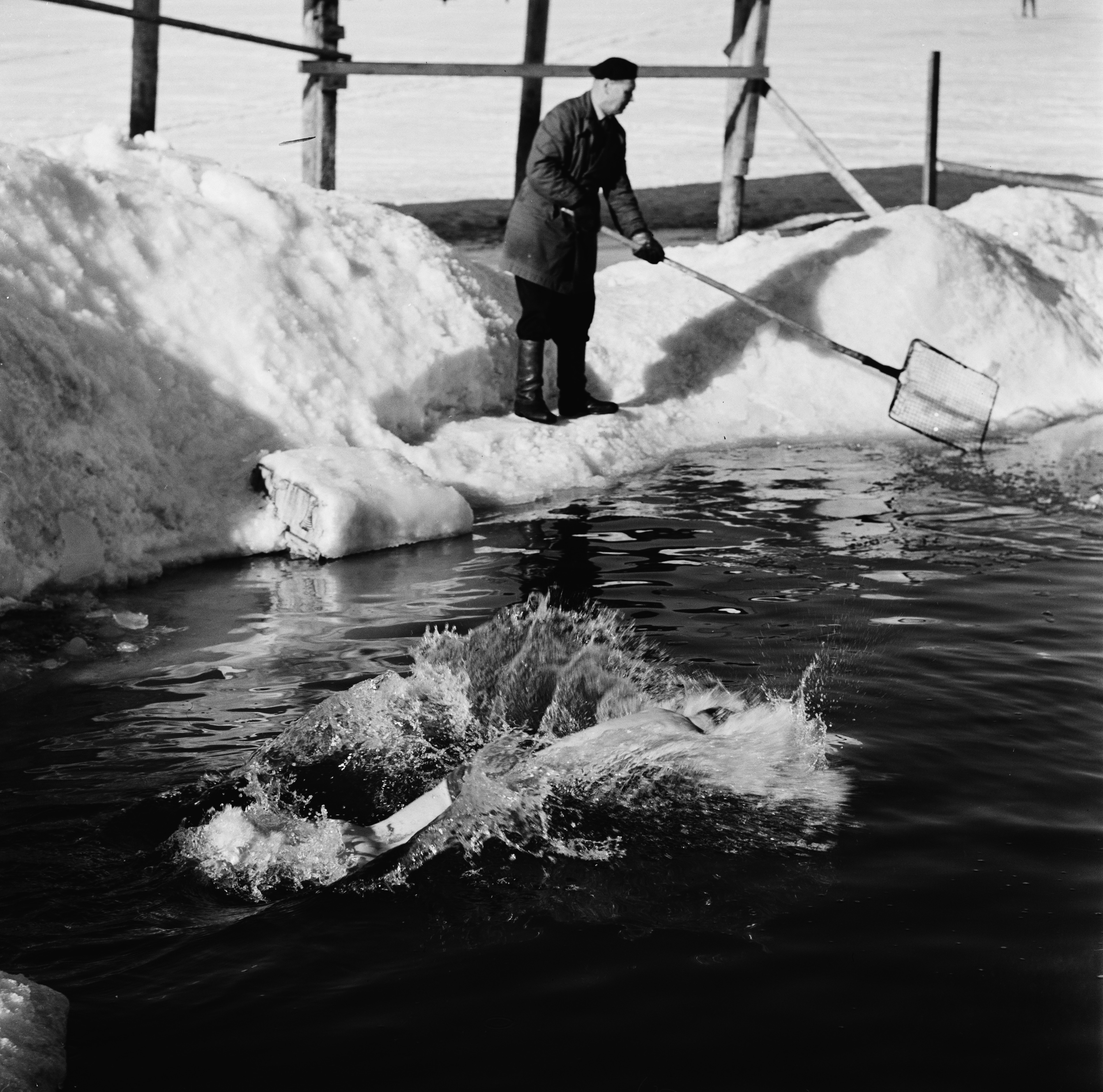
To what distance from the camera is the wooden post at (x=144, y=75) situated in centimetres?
899

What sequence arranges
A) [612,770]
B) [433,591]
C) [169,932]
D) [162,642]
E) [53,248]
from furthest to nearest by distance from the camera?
[53,248], [433,591], [162,642], [612,770], [169,932]

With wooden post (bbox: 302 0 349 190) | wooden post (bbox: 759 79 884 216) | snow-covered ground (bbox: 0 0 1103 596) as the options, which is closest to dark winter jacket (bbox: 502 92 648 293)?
snow-covered ground (bbox: 0 0 1103 596)

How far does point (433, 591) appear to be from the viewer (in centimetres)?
649

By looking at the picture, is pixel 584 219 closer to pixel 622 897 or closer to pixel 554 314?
pixel 554 314

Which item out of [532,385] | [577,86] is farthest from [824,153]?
[577,86]

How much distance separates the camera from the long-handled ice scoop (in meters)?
9.41

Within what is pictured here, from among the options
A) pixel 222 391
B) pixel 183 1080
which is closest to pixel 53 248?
pixel 222 391

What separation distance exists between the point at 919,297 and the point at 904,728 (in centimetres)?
620

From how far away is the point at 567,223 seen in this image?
8500 mm

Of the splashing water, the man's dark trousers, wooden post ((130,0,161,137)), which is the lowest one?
the splashing water

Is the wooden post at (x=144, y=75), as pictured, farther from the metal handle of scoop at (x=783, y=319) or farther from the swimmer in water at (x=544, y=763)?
the swimmer in water at (x=544, y=763)

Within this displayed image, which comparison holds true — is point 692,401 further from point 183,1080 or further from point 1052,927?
point 183,1080

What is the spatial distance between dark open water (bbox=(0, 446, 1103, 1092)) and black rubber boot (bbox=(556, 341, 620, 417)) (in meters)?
2.87

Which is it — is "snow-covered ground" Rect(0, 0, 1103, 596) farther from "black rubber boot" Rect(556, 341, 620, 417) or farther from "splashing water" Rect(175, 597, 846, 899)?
"splashing water" Rect(175, 597, 846, 899)
